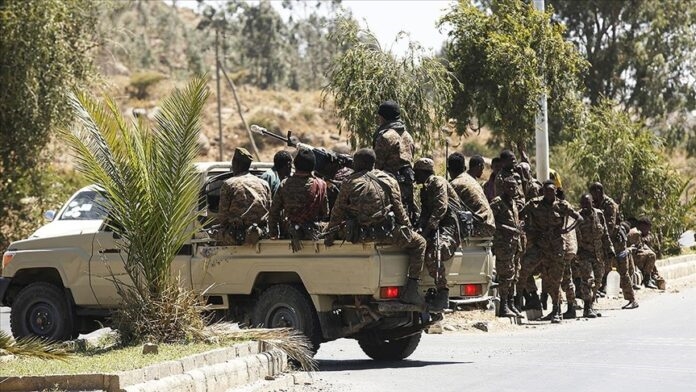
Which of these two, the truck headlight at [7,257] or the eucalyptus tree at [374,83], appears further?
the eucalyptus tree at [374,83]

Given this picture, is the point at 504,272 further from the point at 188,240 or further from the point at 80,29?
the point at 80,29

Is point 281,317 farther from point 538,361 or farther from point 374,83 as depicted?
point 374,83

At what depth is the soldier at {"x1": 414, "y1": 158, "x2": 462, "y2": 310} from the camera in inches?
471

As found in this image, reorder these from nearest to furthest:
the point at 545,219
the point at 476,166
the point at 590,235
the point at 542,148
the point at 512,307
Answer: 1. the point at 476,166
2. the point at 545,219
3. the point at 512,307
4. the point at 590,235
5. the point at 542,148

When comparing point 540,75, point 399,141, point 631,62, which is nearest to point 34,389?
point 399,141

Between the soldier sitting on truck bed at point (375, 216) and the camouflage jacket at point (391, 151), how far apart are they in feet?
2.37

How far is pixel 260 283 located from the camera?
12602mm

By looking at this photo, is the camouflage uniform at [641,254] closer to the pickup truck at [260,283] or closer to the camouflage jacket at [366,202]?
the pickup truck at [260,283]

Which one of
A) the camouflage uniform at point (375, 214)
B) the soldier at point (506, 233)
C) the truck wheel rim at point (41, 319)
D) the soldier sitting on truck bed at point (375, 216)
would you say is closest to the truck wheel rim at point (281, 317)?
the soldier sitting on truck bed at point (375, 216)

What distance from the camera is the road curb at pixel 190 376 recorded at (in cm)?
863

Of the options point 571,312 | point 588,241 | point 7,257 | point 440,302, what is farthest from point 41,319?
point 588,241

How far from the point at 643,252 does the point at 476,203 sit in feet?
35.6

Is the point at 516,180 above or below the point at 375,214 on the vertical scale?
above

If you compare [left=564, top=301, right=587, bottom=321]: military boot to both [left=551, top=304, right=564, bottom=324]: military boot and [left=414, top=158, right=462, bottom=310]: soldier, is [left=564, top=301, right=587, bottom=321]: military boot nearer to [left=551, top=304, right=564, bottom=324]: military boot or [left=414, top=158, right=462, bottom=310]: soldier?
[left=551, top=304, right=564, bottom=324]: military boot
